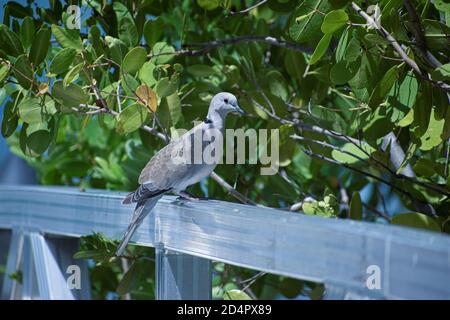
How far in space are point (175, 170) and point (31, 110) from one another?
0.41 meters

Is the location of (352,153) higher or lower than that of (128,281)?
higher

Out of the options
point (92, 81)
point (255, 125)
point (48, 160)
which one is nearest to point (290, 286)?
point (255, 125)

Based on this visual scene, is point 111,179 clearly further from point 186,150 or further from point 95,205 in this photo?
point 186,150

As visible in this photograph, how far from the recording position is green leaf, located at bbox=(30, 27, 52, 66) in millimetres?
1746

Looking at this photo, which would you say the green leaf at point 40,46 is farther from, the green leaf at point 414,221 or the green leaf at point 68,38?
the green leaf at point 414,221

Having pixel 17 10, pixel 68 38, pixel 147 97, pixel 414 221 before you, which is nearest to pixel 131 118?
pixel 147 97

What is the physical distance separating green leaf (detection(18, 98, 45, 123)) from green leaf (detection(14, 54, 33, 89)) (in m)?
0.05

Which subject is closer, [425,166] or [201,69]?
[425,166]

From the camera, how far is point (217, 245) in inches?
52.7

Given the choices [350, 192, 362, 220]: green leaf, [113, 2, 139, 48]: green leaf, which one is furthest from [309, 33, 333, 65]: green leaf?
[113, 2, 139, 48]: green leaf

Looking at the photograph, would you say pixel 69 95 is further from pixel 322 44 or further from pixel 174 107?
pixel 322 44

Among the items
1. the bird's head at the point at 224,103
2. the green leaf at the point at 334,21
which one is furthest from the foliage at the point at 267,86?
the bird's head at the point at 224,103

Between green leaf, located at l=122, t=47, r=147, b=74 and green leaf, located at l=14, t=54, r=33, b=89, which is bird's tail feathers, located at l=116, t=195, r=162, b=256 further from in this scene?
green leaf, located at l=14, t=54, r=33, b=89

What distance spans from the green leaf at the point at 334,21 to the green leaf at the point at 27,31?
764 millimetres
